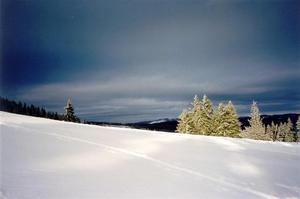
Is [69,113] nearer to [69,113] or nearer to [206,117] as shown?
[69,113]

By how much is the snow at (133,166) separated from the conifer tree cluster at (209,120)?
28.9 m

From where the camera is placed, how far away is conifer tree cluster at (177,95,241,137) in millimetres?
44156

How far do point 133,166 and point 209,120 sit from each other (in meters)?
36.3

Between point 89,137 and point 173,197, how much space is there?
20.2 feet

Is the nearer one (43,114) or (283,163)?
(283,163)

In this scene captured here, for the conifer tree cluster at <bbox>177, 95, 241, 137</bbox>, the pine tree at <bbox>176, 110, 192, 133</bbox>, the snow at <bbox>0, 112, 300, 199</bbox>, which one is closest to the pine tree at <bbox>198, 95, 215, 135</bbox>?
the conifer tree cluster at <bbox>177, 95, 241, 137</bbox>

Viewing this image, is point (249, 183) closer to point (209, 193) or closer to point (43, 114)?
point (209, 193)

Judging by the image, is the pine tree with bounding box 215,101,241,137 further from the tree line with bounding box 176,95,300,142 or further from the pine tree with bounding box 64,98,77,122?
the pine tree with bounding box 64,98,77,122

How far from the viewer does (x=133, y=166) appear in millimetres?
10359

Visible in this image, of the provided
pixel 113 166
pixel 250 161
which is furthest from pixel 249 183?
pixel 113 166

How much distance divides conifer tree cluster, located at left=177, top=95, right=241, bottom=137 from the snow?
28862 millimetres

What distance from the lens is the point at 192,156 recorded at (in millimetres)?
12250

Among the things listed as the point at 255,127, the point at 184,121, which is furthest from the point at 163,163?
the point at 255,127

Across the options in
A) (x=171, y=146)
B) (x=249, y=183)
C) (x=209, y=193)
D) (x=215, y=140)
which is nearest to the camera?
(x=209, y=193)
